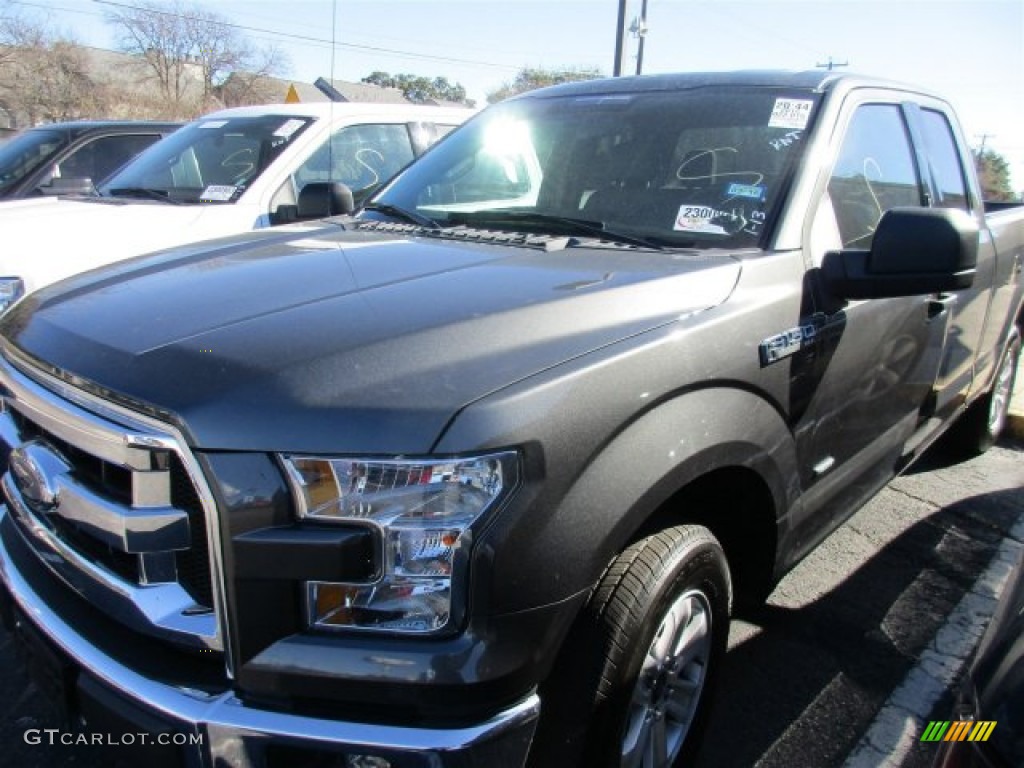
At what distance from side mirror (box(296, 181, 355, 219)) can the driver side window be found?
6.97 ft

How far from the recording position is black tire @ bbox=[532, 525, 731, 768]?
5.32ft

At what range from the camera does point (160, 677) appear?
58.4 inches

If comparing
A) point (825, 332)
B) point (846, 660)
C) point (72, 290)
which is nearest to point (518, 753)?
point (825, 332)

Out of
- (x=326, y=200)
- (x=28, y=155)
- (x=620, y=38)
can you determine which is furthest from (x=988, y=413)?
(x=620, y=38)

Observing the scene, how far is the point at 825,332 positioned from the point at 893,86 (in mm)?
1461

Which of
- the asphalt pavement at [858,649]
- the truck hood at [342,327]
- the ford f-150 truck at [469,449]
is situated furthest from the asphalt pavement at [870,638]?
the truck hood at [342,327]

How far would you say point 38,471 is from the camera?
69.3 inches

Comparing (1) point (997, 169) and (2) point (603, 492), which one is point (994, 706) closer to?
(2) point (603, 492)

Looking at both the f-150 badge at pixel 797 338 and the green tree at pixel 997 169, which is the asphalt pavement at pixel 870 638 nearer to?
the f-150 badge at pixel 797 338

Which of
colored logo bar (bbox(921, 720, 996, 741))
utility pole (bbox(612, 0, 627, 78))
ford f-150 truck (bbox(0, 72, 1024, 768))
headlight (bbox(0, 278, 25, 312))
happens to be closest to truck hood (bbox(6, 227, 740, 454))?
ford f-150 truck (bbox(0, 72, 1024, 768))

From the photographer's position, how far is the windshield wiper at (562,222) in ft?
7.97

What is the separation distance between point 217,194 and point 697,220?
3.51 meters

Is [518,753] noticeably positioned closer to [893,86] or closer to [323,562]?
[323,562]

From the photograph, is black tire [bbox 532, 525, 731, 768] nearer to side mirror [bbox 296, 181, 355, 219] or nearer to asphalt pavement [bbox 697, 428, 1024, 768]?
asphalt pavement [bbox 697, 428, 1024, 768]
